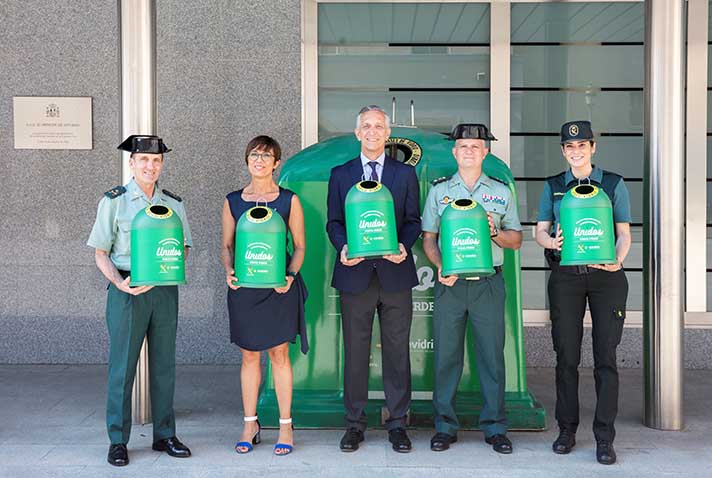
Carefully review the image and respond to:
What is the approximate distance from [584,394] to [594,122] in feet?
7.48

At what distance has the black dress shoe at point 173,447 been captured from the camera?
399 cm

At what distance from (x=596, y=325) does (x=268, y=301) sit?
5.27 feet

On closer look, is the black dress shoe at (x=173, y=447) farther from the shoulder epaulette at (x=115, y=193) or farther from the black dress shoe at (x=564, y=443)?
the black dress shoe at (x=564, y=443)

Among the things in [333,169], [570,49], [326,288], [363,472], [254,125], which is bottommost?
[363,472]

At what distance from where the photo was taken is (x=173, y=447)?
158 inches

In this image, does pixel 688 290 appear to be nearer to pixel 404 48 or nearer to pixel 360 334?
pixel 404 48

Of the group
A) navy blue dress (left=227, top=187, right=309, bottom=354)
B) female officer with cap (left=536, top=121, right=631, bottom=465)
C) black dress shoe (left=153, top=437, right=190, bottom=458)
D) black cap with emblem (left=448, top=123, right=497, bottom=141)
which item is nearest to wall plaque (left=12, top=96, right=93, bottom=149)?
navy blue dress (left=227, top=187, right=309, bottom=354)

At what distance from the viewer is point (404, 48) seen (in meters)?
6.50

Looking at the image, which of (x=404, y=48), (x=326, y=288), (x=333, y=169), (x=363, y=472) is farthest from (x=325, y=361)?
(x=404, y=48)

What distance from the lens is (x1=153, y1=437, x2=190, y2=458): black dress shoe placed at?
13.1 ft

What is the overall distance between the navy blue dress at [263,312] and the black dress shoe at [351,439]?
0.60 m

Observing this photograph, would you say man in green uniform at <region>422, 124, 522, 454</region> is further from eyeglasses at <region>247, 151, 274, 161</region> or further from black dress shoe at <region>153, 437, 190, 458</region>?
black dress shoe at <region>153, 437, 190, 458</region>

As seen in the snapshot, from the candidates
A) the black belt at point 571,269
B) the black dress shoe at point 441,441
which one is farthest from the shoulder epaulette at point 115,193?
the black belt at point 571,269

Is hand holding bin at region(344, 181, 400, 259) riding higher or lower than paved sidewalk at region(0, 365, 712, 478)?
higher
